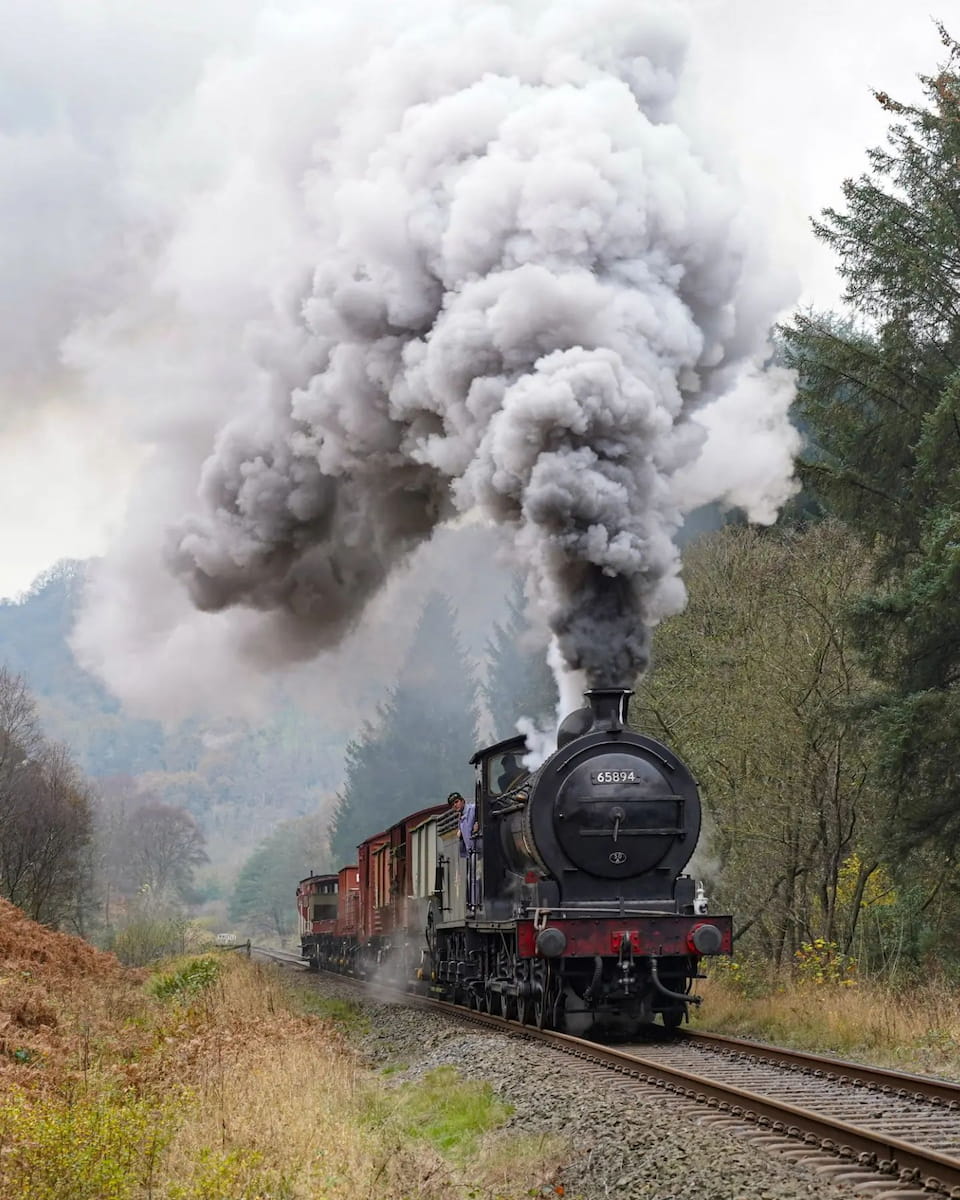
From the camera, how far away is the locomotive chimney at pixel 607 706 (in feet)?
40.0

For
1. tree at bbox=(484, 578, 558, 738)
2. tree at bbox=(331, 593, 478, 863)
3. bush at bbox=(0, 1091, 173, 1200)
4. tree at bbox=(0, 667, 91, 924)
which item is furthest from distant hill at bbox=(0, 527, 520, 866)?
bush at bbox=(0, 1091, 173, 1200)

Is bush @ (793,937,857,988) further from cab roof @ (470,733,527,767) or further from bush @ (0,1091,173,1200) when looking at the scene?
bush @ (0,1091,173,1200)

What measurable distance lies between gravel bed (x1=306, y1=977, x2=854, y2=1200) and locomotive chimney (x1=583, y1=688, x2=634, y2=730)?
296 cm

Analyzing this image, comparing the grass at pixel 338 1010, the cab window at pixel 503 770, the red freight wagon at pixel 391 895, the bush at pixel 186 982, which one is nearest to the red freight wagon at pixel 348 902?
the red freight wagon at pixel 391 895

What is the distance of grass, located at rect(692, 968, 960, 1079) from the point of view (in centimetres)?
1042

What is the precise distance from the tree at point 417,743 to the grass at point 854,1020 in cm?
4155

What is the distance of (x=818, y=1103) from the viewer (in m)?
7.88

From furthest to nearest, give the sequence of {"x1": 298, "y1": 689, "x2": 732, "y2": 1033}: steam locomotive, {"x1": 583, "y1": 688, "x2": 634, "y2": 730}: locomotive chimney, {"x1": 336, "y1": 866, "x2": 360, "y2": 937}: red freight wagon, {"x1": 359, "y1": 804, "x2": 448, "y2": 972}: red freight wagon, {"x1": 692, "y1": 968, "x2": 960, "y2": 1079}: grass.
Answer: {"x1": 336, "y1": 866, "x2": 360, "y2": 937}: red freight wagon, {"x1": 359, "y1": 804, "x2": 448, "y2": 972}: red freight wagon, {"x1": 583, "y1": 688, "x2": 634, "y2": 730}: locomotive chimney, {"x1": 298, "y1": 689, "x2": 732, "y2": 1033}: steam locomotive, {"x1": 692, "y1": 968, "x2": 960, "y2": 1079}: grass

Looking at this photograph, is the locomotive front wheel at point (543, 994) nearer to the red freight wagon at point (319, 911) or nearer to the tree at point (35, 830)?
the red freight wagon at point (319, 911)

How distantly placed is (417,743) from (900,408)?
44440 mm

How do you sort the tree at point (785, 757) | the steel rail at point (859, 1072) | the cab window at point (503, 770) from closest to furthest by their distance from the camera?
the steel rail at point (859, 1072) → the cab window at point (503, 770) → the tree at point (785, 757)

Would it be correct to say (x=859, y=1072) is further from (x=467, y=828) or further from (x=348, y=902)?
(x=348, y=902)

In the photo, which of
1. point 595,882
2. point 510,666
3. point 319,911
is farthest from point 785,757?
point 510,666

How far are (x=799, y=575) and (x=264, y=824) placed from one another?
121m
